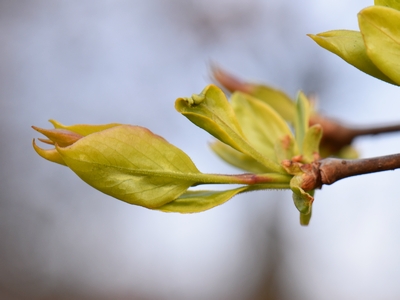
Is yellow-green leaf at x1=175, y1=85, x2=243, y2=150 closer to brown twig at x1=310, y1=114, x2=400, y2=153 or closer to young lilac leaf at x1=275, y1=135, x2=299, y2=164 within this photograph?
young lilac leaf at x1=275, y1=135, x2=299, y2=164

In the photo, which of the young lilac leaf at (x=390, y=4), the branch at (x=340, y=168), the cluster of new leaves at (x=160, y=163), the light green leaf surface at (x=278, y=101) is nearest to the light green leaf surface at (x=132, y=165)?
the cluster of new leaves at (x=160, y=163)

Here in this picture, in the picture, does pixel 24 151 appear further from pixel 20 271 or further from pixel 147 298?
pixel 147 298

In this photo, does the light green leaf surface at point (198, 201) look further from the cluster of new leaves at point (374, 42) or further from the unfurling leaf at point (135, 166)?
the cluster of new leaves at point (374, 42)

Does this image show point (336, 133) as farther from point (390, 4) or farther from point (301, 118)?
point (390, 4)

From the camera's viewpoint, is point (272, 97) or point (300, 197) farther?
point (272, 97)

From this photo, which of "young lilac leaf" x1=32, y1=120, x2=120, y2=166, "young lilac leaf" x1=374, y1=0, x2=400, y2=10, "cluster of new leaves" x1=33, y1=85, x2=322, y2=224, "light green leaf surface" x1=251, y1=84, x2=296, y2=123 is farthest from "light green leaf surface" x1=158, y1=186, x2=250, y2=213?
"light green leaf surface" x1=251, y1=84, x2=296, y2=123

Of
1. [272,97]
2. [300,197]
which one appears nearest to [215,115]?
[300,197]
